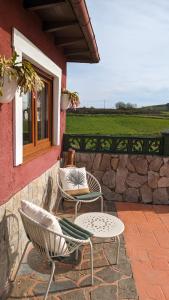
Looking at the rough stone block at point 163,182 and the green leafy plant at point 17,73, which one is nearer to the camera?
the green leafy plant at point 17,73

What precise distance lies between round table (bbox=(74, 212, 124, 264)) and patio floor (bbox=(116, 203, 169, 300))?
439 mm

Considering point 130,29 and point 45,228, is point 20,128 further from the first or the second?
point 130,29

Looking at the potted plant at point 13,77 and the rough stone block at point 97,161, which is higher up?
the potted plant at point 13,77

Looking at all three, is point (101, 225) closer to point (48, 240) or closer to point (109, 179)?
point (48, 240)

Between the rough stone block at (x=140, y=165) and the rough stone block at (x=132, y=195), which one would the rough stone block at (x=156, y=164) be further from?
the rough stone block at (x=132, y=195)

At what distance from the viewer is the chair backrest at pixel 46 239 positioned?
2.66 metres

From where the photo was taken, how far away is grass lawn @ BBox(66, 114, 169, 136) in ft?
46.5

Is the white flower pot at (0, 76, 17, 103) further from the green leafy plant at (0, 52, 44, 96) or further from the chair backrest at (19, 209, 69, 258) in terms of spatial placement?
the chair backrest at (19, 209, 69, 258)


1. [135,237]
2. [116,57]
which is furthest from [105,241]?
[116,57]

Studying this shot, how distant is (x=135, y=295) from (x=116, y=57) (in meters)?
6.77

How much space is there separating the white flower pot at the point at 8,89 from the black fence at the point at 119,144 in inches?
141

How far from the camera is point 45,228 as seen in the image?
260 centimetres

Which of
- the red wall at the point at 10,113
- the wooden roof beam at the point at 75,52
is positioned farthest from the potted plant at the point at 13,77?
the wooden roof beam at the point at 75,52

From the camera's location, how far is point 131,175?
6.11 meters
